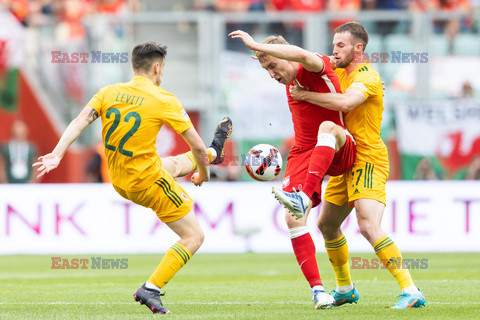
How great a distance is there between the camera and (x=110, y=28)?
54.2 feet

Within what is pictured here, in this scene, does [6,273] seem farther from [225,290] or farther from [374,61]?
[374,61]

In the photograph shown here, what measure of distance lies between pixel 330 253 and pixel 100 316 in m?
2.11

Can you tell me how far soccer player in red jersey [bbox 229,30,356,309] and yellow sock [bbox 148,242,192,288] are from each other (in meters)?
0.90

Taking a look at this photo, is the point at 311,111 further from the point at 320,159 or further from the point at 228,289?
the point at 228,289

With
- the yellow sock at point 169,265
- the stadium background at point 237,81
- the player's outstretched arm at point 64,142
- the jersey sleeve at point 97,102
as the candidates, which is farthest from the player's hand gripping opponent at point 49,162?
the stadium background at point 237,81

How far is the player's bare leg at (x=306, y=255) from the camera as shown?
7.36 metres

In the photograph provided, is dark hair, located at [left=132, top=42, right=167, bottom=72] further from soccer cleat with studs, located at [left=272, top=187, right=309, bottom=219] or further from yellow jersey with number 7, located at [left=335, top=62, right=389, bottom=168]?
yellow jersey with number 7, located at [left=335, top=62, right=389, bottom=168]

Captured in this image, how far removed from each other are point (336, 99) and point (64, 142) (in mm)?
2129

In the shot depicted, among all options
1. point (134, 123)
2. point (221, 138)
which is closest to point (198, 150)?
point (134, 123)

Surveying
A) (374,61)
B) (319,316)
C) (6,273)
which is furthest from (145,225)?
(319,316)

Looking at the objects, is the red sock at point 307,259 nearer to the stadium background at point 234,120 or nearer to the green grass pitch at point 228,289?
the green grass pitch at point 228,289

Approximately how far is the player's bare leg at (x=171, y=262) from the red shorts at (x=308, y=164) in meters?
0.84

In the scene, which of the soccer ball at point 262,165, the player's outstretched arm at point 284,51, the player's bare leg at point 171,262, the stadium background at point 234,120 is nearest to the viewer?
the player's outstretched arm at point 284,51

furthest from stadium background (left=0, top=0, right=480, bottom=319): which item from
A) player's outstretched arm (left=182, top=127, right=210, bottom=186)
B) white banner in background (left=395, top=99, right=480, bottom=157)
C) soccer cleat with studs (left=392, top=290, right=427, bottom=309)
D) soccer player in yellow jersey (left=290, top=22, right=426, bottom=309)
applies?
player's outstretched arm (left=182, top=127, right=210, bottom=186)
